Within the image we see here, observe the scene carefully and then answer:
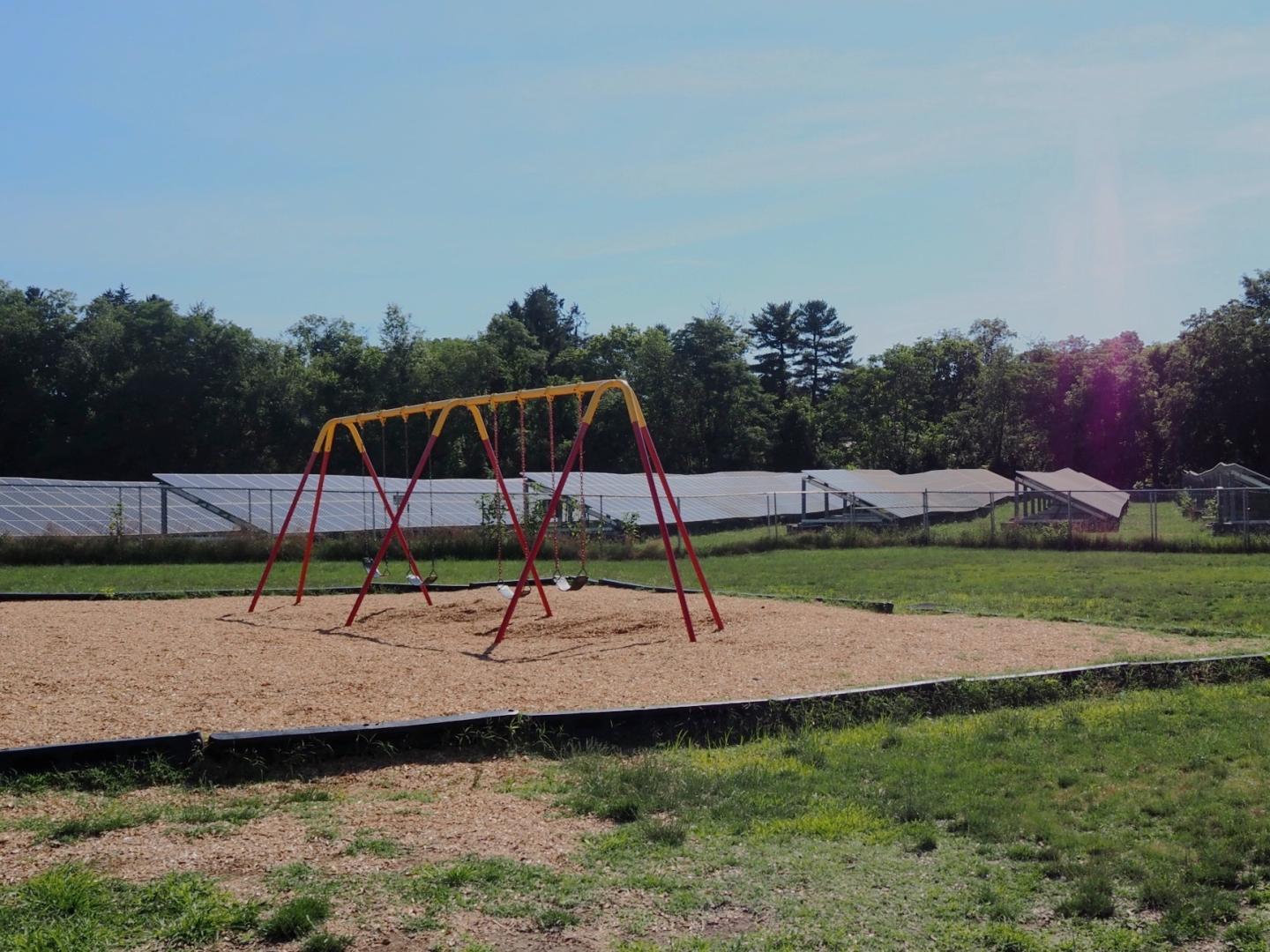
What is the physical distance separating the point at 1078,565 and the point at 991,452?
144 feet

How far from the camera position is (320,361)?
62000 millimetres

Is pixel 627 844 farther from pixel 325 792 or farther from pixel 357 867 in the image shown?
pixel 325 792

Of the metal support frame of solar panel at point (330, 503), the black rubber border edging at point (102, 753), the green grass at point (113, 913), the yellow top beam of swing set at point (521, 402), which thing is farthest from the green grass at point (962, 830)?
the metal support frame of solar panel at point (330, 503)

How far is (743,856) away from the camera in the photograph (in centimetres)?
468

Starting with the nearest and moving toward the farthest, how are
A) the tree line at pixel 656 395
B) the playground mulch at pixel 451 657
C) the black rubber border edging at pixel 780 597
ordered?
the playground mulch at pixel 451 657
the black rubber border edging at pixel 780 597
the tree line at pixel 656 395

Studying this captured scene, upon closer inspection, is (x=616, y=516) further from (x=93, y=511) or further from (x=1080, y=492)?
(x=93, y=511)

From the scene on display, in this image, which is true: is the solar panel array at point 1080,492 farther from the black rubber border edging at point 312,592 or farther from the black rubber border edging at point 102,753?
the black rubber border edging at point 102,753

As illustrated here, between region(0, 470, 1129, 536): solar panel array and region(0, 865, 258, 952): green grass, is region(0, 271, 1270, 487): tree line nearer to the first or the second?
region(0, 470, 1129, 536): solar panel array

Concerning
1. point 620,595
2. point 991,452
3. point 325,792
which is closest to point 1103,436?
point 991,452

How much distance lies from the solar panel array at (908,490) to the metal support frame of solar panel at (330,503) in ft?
36.7

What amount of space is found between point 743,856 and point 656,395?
183ft

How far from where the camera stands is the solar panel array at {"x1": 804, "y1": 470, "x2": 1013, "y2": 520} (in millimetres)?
34816

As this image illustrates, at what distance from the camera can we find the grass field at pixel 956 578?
45.1ft

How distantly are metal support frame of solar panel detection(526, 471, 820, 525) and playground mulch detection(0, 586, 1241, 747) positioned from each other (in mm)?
16000
